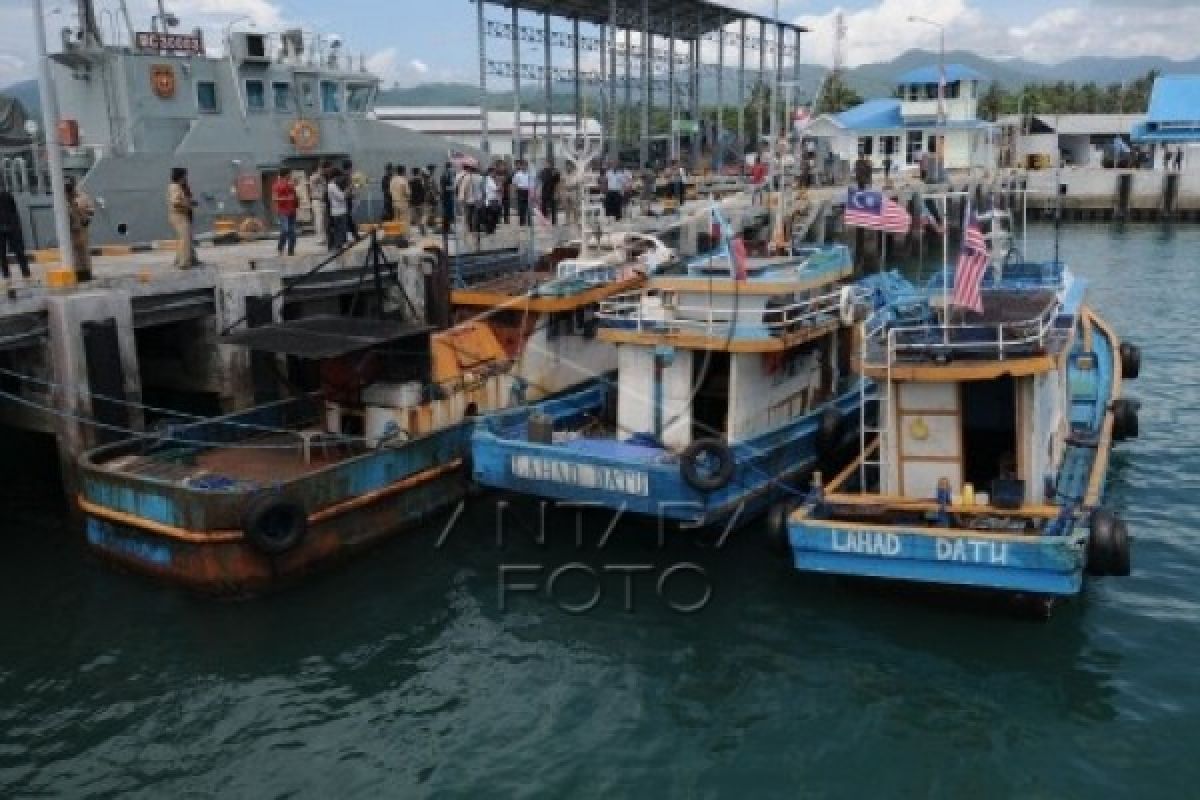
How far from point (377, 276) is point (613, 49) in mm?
34162

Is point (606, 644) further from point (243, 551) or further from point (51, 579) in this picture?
point (51, 579)

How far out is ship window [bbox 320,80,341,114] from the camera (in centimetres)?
2973

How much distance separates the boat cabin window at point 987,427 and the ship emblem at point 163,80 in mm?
21263

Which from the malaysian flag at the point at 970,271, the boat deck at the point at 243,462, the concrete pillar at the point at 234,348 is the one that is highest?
the malaysian flag at the point at 970,271

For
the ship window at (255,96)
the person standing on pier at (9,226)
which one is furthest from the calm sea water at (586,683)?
the ship window at (255,96)

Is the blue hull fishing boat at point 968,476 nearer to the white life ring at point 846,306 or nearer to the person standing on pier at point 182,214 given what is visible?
the white life ring at point 846,306

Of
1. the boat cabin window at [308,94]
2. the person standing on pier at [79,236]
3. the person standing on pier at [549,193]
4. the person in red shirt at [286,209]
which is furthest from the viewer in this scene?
the boat cabin window at [308,94]

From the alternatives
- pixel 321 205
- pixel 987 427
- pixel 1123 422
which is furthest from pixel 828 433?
pixel 321 205

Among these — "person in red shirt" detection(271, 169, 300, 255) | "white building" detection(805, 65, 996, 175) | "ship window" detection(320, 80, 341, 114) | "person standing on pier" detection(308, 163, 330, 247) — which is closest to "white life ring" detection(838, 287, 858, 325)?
"person in red shirt" detection(271, 169, 300, 255)

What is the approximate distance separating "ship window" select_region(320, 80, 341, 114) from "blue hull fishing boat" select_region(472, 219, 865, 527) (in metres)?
17.6

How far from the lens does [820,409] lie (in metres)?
15.5

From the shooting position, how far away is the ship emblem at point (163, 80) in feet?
85.6

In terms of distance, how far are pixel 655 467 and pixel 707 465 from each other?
647 mm

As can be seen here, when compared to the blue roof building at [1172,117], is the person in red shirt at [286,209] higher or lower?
lower
